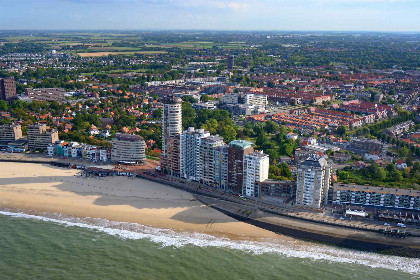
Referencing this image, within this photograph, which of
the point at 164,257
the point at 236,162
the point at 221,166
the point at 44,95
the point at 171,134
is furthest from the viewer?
the point at 44,95

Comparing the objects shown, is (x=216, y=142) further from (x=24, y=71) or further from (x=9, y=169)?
(x=24, y=71)

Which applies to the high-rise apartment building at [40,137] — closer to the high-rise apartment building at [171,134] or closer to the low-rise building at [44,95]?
the high-rise apartment building at [171,134]

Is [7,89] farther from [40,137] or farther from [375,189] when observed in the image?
[375,189]

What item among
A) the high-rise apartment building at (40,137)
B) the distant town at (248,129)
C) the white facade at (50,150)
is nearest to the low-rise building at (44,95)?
the distant town at (248,129)

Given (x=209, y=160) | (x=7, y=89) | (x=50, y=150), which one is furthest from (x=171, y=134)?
(x=7, y=89)

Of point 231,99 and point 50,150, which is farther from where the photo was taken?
point 231,99

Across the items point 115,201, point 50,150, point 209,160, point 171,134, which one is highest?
point 171,134

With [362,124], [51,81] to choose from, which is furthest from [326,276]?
[51,81]
